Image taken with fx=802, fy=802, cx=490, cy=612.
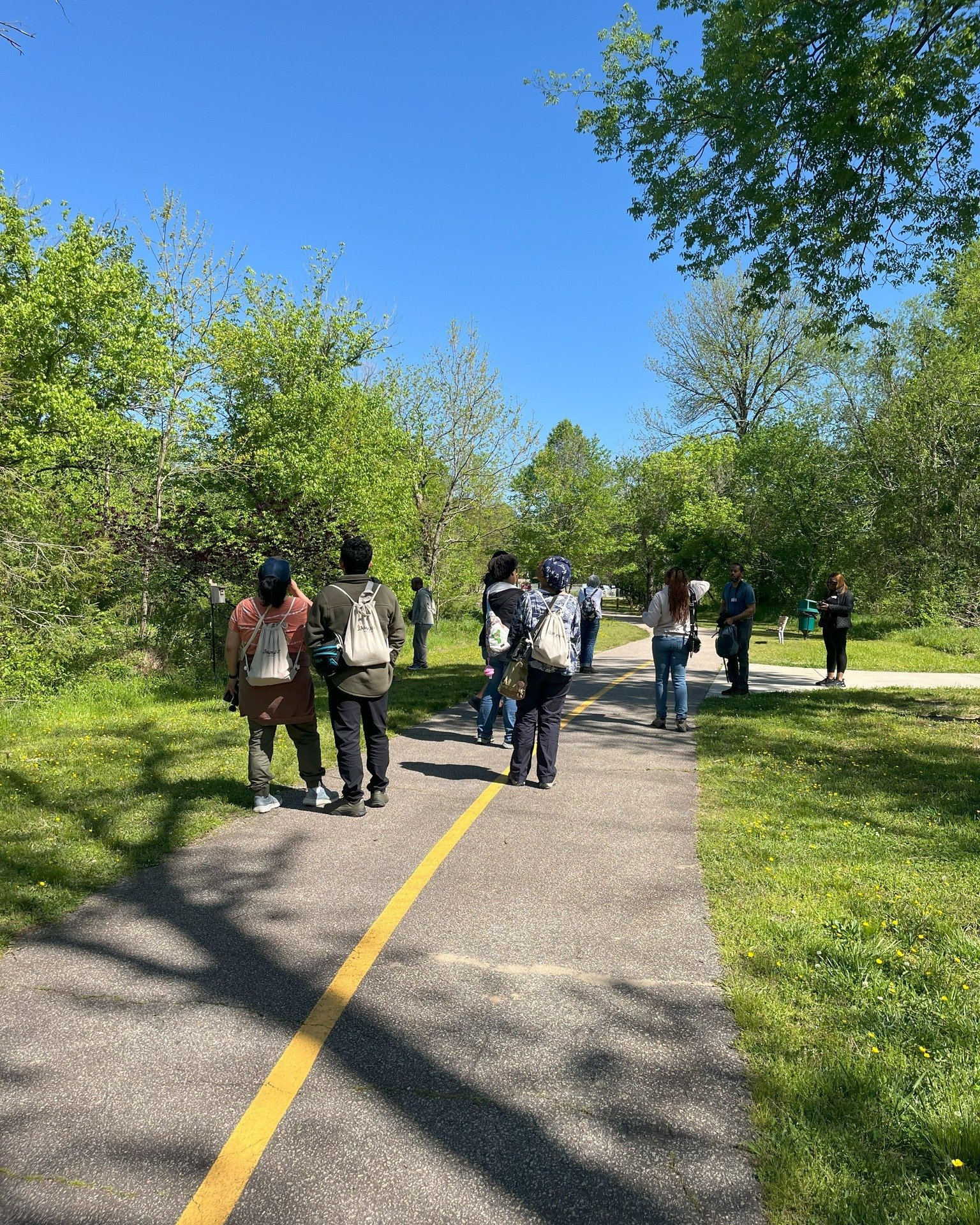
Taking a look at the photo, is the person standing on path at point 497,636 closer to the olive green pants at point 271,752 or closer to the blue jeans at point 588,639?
the olive green pants at point 271,752

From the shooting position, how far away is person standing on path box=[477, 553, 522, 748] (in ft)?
28.2

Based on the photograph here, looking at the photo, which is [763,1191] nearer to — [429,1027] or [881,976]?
[429,1027]

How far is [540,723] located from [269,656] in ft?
8.09

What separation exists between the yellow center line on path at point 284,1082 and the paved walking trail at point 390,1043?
0.02m

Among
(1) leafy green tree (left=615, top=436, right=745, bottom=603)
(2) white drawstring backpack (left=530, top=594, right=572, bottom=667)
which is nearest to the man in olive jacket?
(2) white drawstring backpack (left=530, top=594, right=572, bottom=667)

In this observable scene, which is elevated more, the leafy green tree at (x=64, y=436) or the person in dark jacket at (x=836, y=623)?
the leafy green tree at (x=64, y=436)

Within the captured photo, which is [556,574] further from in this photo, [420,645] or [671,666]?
[420,645]

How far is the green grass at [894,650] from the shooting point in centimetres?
1909

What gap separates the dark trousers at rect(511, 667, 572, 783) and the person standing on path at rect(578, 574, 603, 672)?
8.87 meters

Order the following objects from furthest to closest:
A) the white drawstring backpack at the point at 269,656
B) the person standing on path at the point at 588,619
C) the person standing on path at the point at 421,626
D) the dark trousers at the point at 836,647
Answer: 1. the person standing on path at the point at 421,626
2. the person standing on path at the point at 588,619
3. the dark trousers at the point at 836,647
4. the white drawstring backpack at the point at 269,656

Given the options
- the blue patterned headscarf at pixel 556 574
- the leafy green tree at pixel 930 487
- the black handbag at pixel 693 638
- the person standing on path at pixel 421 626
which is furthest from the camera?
the leafy green tree at pixel 930 487

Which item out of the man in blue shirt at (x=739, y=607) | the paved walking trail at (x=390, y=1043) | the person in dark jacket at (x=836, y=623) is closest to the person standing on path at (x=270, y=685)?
the paved walking trail at (x=390, y=1043)

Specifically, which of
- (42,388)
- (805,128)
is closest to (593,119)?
(805,128)

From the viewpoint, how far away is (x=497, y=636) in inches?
339
